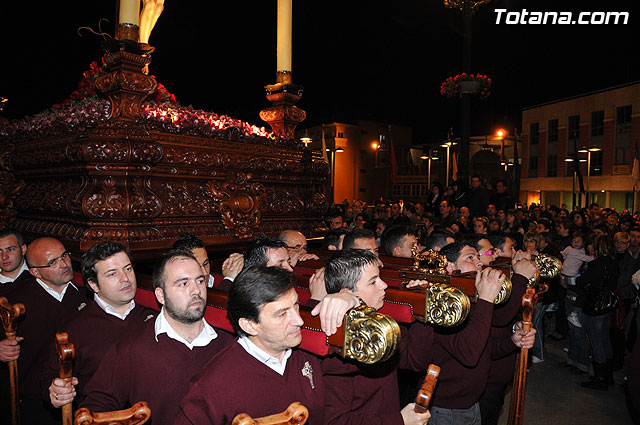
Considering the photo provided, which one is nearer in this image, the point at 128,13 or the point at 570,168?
the point at 128,13

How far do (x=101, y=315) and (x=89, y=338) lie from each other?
0.16 metres

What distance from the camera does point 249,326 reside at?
2014mm

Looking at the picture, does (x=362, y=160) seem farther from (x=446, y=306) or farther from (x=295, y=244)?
(x=446, y=306)

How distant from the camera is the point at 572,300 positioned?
7.02 m

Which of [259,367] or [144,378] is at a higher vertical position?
[259,367]

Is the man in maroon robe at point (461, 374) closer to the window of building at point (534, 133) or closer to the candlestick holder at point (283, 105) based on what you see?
the candlestick holder at point (283, 105)

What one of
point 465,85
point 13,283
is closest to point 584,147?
point 465,85

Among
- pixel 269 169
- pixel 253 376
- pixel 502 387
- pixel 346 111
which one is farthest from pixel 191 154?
pixel 346 111

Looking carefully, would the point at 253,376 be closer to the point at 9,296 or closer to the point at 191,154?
the point at 191,154

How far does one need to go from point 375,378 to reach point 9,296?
2.88m

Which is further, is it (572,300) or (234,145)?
(572,300)

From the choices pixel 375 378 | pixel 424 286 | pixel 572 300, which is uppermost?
pixel 424 286

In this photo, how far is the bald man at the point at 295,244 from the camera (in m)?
3.90

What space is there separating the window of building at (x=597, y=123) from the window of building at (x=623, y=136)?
1.22m
